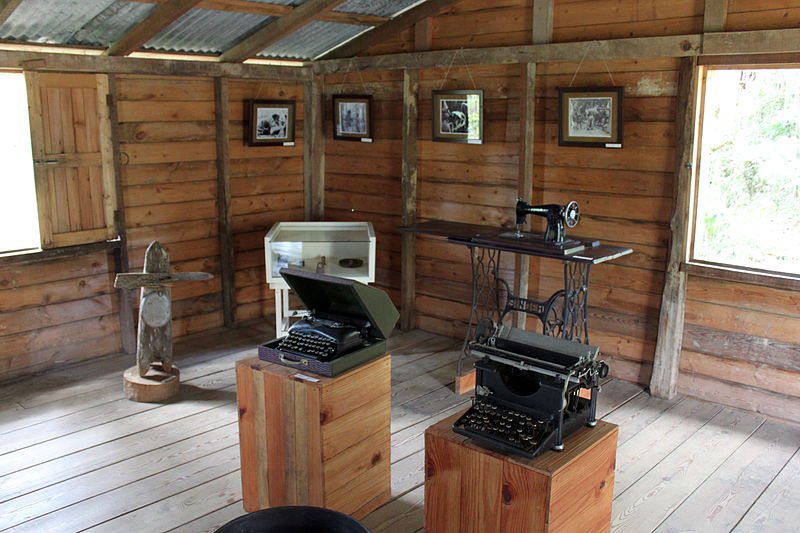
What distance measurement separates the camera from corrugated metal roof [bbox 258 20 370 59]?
20.1 ft

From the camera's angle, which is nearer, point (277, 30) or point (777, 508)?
point (777, 508)

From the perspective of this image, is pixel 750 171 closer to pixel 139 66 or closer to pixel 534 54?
pixel 534 54

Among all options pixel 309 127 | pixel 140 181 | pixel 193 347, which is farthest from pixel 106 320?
pixel 309 127

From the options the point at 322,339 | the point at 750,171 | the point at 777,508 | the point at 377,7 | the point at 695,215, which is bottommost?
the point at 777,508

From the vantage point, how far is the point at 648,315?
5.17 m

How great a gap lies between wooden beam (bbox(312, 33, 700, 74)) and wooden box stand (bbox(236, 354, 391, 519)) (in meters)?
2.81

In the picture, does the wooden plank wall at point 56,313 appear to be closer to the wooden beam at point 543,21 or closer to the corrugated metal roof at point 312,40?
the corrugated metal roof at point 312,40

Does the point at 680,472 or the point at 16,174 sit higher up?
the point at 16,174

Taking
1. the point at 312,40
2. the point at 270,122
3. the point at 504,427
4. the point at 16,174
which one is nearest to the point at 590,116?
the point at 312,40

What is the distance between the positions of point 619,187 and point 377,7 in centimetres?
235

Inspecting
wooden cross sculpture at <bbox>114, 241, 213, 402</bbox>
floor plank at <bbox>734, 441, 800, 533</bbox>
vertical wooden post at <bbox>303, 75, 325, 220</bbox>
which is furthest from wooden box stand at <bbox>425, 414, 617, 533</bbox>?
vertical wooden post at <bbox>303, 75, 325, 220</bbox>

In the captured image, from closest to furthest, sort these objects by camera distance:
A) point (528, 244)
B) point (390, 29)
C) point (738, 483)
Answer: point (738, 483), point (528, 244), point (390, 29)

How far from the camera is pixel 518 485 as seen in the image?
2.48m

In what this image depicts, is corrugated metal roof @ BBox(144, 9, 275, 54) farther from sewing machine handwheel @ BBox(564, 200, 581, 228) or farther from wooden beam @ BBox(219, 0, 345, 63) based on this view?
sewing machine handwheel @ BBox(564, 200, 581, 228)
